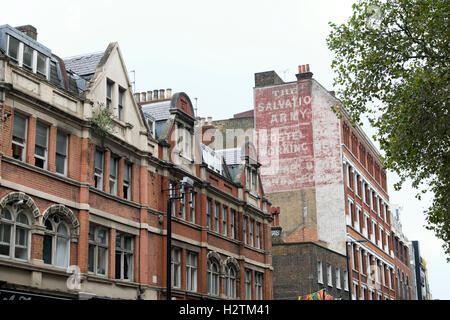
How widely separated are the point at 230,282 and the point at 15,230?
19596 mm

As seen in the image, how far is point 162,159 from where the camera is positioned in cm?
3419

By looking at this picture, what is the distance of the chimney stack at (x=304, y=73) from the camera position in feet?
192

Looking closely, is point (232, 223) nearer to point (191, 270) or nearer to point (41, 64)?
point (191, 270)

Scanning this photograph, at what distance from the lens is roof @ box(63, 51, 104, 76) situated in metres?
30.7

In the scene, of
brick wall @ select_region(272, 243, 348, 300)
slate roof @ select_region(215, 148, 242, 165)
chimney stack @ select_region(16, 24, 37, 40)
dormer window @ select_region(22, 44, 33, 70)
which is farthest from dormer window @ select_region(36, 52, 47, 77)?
brick wall @ select_region(272, 243, 348, 300)

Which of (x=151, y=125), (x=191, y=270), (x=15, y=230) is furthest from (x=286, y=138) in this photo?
(x=15, y=230)

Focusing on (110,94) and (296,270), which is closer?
(110,94)

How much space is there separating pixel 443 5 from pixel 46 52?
1543 cm

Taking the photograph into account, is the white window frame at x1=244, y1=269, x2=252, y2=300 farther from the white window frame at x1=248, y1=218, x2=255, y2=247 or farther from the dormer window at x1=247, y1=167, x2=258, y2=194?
the dormer window at x1=247, y1=167, x2=258, y2=194

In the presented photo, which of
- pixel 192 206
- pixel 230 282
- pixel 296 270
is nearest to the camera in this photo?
pixel 192 206

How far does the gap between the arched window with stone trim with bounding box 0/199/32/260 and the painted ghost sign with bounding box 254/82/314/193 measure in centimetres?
3490

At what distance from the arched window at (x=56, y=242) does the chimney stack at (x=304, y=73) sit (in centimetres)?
3611

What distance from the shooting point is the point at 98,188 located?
95.0ft
